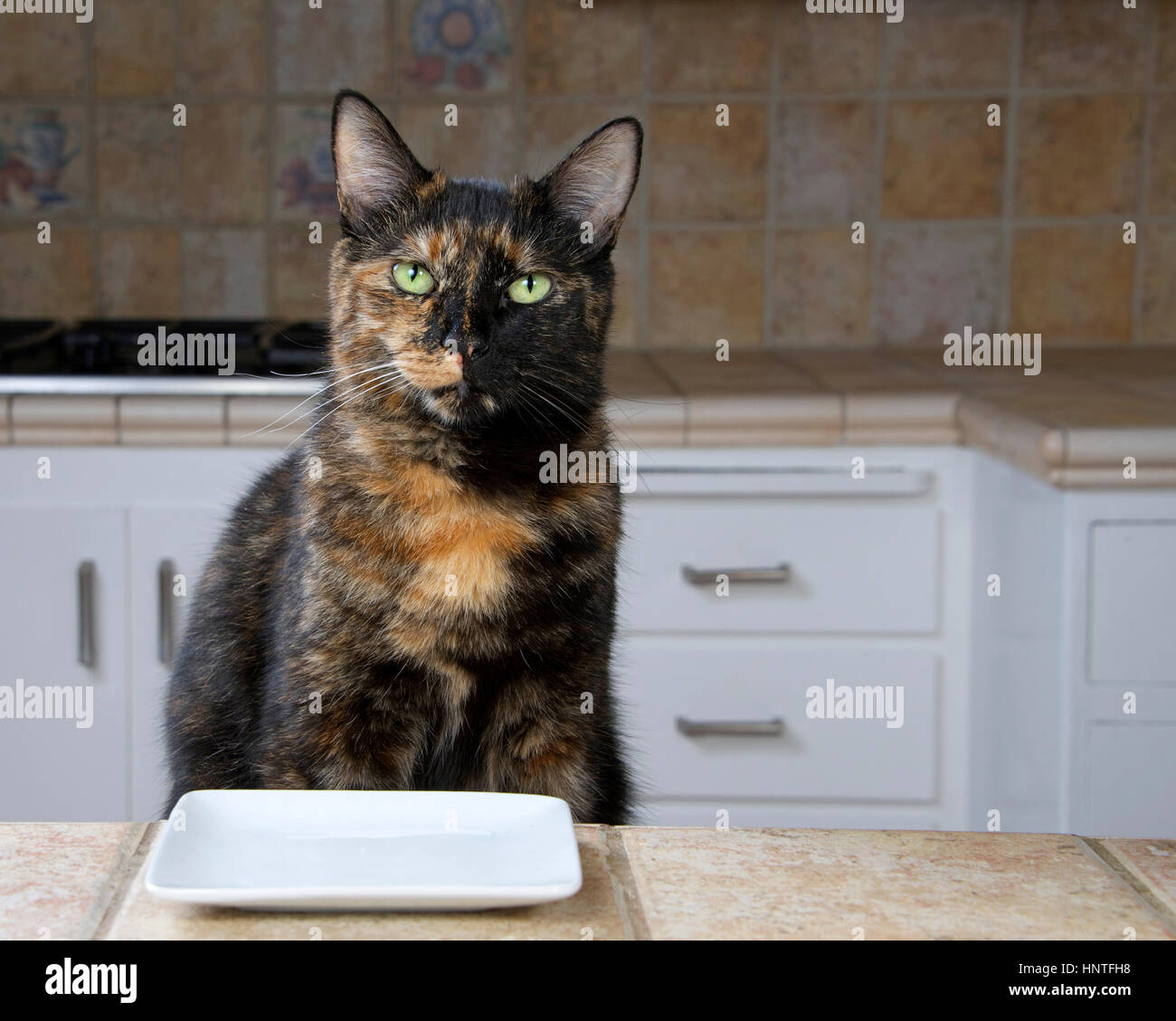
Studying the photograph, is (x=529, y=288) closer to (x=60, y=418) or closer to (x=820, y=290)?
(x=60, y=418)

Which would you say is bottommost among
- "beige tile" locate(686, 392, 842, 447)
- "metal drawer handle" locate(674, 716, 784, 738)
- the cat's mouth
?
"metal drawer handle" locate(674, 716, 784, 738)

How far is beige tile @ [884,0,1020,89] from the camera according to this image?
219 cm

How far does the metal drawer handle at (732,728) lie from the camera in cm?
171

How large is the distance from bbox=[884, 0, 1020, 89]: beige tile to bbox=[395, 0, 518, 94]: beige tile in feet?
2.08

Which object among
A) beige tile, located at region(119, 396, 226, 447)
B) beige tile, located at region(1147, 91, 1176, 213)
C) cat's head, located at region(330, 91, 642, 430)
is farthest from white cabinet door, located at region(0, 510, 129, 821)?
beige tile, located at region(1147, 91, 1176, 213)

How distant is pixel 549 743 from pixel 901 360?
1348 mm

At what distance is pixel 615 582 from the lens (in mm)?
973

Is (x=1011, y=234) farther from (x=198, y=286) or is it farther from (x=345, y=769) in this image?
(x=345, y=769)

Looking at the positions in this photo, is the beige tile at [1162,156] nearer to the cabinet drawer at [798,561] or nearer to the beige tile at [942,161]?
the beige tile at [942,161]

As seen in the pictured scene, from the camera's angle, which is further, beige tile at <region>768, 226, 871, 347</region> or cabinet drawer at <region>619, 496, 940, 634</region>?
beige tile at <region>768, 226, 871, 347</region>

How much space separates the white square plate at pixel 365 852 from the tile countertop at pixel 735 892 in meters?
0.01

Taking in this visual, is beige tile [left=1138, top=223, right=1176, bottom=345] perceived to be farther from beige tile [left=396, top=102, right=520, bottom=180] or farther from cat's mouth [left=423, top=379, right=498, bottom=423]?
cat's mouth [left=423, top=379, right=498, bottom=423]

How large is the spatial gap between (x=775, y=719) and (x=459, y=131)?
1.13 metres

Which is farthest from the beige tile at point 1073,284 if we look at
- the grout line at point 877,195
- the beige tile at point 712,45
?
the beige tile at point 712,45
